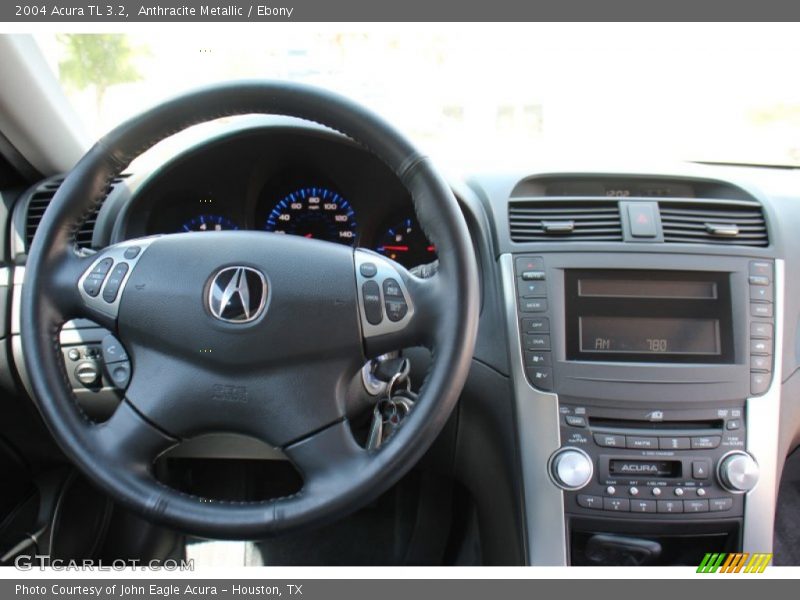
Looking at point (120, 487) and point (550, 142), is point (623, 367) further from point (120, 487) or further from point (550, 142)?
point (120, 487)

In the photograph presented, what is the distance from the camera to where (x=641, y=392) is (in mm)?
1530

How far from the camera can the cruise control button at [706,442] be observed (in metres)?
1.53

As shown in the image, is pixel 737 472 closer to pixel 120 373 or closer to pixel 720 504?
pixel 720 504

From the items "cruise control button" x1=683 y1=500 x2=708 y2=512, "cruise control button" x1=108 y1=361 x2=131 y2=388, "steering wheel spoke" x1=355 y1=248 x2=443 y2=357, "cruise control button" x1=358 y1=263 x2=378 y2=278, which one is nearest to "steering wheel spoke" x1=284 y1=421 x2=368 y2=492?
"steering wheel spoke" x1=355 y1=248 x2=443 y2=357

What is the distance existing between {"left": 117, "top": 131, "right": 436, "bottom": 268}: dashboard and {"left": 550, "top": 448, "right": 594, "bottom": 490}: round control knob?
2.06ft

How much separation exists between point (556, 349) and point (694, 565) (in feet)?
2.28

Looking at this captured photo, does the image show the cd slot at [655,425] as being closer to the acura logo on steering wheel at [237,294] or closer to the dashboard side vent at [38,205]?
the acura logo on steering wheel at [237,294]

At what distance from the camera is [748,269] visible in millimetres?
1595

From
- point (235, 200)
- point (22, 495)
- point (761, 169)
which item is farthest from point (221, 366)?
point (761, 169)

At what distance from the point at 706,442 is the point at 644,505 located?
21 centimetres

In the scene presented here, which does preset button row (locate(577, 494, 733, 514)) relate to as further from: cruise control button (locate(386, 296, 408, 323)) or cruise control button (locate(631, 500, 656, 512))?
cruise control button (locate(386, 296, 408, 323))

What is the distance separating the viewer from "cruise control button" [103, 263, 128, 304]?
1.22 m

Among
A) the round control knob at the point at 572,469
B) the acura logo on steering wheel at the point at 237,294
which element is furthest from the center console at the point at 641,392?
the acura logo on steering wheel at the point at 237,294

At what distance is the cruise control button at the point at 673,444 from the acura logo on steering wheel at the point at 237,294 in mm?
990
